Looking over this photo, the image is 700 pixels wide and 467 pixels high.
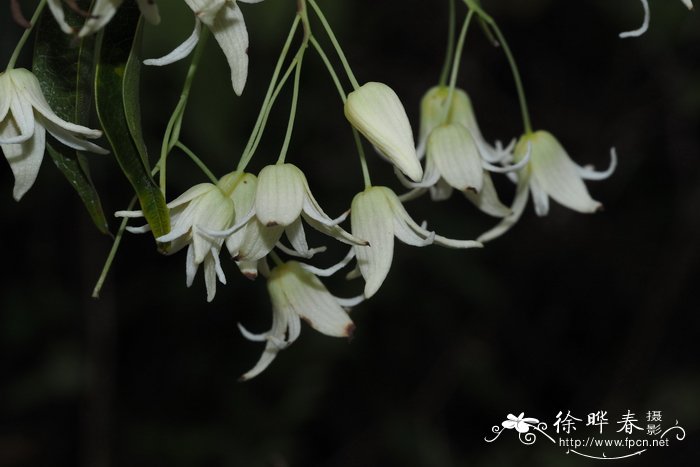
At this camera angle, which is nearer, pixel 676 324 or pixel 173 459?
pixel 173 459

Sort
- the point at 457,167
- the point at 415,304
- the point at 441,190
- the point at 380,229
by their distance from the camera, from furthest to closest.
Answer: the point at 415,304 < the point at 441,190 < the point at 457,167 < the point at 380,229

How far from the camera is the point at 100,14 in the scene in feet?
4.86

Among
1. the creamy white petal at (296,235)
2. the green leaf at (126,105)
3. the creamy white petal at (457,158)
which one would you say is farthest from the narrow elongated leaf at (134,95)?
the creamy white petal at (457,158)

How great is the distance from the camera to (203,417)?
4.82 metres

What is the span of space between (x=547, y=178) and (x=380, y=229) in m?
0.65

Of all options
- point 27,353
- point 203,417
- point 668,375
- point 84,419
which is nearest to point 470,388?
point 668,375

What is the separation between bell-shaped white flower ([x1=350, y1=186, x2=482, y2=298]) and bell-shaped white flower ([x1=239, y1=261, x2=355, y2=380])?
0.76 ft

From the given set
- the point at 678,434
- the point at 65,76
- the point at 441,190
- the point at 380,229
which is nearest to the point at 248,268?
the point at 380,229

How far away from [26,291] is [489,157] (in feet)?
11.1

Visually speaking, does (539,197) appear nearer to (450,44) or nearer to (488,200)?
(488,200)

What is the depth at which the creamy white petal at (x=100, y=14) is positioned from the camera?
1473 mm

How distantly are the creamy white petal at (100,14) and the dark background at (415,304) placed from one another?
251cm

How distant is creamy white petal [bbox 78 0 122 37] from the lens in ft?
4.83

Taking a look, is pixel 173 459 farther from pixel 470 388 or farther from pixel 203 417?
pixel 470 388
